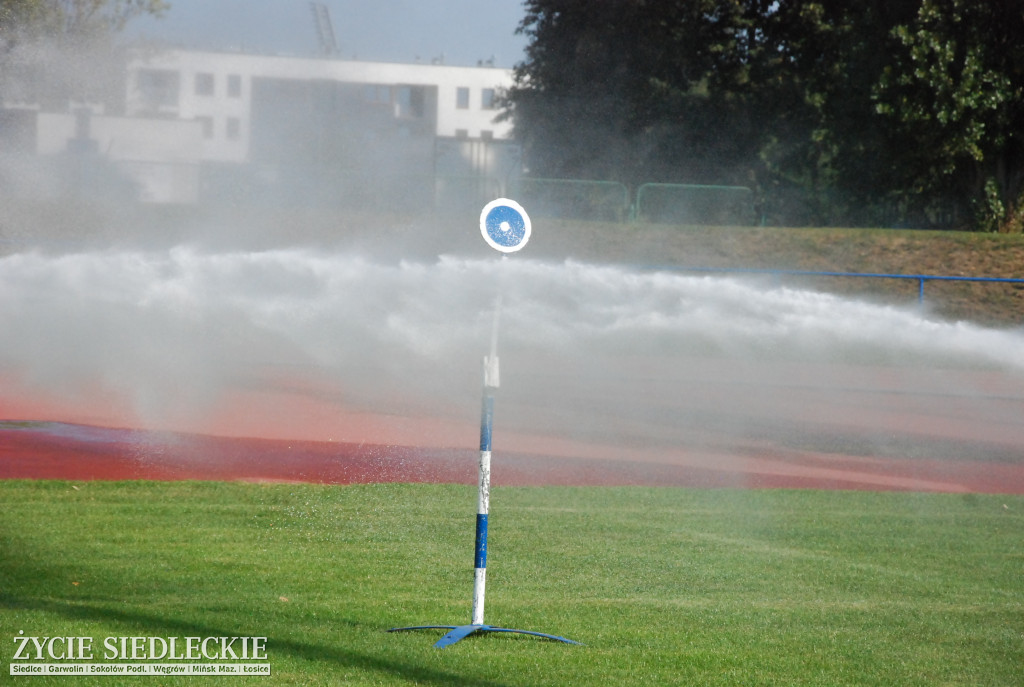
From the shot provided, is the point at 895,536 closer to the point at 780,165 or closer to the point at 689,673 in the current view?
the point at 689,673

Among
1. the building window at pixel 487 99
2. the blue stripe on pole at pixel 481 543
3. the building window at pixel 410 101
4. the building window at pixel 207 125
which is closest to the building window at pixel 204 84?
the building window at pixel 207 125

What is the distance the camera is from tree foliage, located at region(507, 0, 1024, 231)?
97.0 ft

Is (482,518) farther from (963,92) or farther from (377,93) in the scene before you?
(963,92)

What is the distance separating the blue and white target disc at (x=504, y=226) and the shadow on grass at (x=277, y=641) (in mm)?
2247

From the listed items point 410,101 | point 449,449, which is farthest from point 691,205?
point 449,449

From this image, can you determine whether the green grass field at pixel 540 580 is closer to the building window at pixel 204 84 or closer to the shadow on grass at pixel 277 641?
the shadow on grass at pixel 277 641

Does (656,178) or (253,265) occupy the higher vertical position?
(656,178)

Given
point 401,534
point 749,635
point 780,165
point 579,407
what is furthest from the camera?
point 780,165

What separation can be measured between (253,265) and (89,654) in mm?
15348

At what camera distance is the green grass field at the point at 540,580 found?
5.83 m

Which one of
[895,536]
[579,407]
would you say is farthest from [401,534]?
[579,407]

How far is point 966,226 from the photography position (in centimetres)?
3284

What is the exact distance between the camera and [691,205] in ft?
101

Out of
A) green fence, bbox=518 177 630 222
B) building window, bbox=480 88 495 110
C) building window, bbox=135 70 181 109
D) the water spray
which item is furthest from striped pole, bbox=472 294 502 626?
green fence, bbox=518 177 630 222
